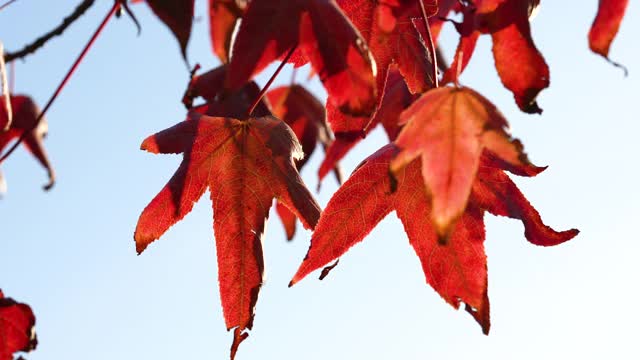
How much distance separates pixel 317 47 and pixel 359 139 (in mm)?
213

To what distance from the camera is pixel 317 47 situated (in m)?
0.67

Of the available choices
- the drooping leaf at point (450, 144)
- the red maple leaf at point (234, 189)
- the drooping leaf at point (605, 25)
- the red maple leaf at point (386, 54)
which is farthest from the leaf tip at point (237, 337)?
the drooping leaf at point (605, 25)

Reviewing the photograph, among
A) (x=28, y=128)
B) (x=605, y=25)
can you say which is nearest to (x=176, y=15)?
(x=605, y=25)

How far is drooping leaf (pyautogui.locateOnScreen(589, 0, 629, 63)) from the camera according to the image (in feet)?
2.25

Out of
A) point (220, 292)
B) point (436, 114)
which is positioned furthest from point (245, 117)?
point (436, 114)

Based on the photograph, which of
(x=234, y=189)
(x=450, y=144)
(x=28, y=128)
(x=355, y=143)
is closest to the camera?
(x=450, y=144)

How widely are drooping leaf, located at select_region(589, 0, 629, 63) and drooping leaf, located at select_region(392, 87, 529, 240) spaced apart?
108 millimetres

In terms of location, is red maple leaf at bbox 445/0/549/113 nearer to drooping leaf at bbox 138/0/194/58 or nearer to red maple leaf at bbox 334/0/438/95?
red maple leaf at bbox 334/0/438/95

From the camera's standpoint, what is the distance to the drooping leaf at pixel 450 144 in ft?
1.98

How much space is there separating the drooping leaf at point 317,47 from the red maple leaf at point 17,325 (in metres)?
0.51

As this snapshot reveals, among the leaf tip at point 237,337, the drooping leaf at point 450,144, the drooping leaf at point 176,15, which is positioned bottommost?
the leaf tip at point 237,337

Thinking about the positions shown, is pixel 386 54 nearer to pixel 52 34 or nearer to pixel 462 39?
pixel 462 39

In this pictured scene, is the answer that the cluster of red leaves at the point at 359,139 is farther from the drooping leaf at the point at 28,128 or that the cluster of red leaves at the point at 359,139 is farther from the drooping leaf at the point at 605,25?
the drooping leaf at the point at 28,128

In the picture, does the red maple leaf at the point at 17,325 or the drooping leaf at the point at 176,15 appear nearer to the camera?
the drooping leaf at the point at 176,15
